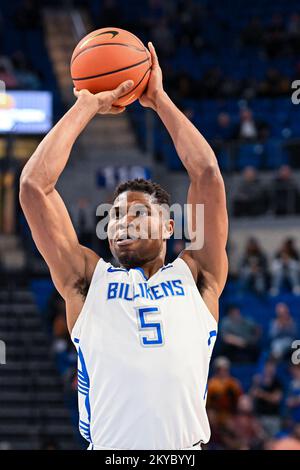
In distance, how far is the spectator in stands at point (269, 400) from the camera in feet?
41.9

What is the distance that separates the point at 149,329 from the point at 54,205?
2.45 ft

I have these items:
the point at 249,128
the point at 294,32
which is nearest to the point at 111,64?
the point at 249,128

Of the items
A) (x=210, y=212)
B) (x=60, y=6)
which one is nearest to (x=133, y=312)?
(x=210, y=212)

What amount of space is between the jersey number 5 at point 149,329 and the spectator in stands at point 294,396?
8514mm

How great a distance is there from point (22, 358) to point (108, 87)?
9.80m

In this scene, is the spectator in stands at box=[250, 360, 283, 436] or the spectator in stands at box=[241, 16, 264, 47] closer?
the spectator in stands at box=[250, 360, 283, 436]

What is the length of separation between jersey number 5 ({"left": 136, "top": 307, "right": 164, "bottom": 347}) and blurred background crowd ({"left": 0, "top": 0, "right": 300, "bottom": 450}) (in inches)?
236

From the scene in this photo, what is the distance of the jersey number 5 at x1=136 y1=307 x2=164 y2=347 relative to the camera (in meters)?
4.43

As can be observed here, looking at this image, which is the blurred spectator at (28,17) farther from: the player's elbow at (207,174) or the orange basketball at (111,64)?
the player's elbow at (207,174)

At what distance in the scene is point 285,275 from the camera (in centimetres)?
1566

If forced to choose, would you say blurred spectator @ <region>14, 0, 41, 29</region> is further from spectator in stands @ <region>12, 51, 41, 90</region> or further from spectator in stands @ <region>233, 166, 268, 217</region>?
spectator in stands @ <region>233, 166, 268, 217</region>

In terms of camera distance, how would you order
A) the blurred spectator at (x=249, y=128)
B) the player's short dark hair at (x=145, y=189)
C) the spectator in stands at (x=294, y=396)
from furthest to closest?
the blurred spectator at (x=249, y=128), the spectator in stands at (x=294, y=396), the player's short dark hair at (x=145, y=189)

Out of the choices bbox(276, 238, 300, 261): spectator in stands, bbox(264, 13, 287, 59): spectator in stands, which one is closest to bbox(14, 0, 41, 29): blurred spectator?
bbox(264, 13, 287, 59): spectator in stands

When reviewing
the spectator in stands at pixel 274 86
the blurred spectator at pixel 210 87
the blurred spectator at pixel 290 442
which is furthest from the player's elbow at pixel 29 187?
the blurred spectator at pixel 210 87
